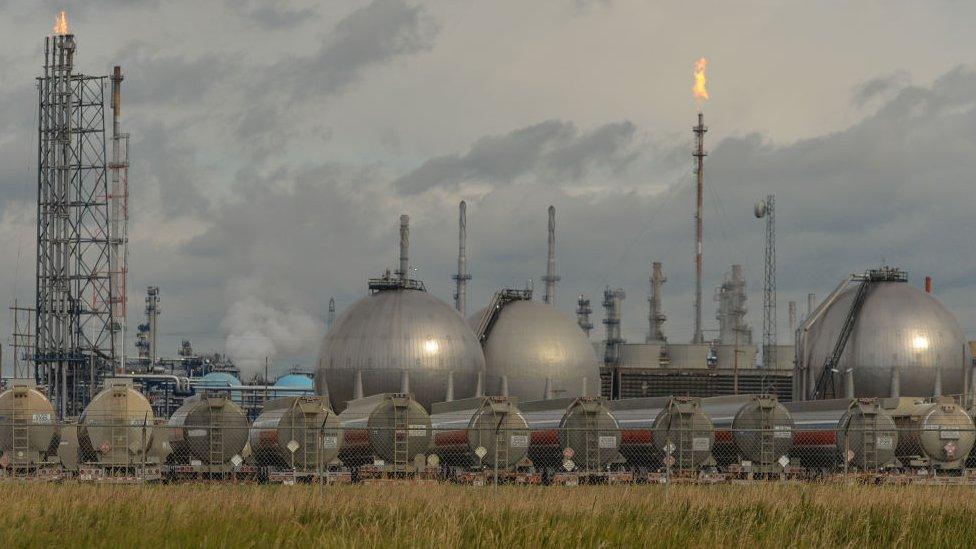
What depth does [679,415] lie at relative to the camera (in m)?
53.7

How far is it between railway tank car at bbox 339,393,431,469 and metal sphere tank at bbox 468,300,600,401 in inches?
1174

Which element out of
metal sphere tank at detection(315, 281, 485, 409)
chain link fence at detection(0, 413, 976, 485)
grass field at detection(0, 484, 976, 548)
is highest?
metal sphere tank at detection(315, 281, 485, 409)

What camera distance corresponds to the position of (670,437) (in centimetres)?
5325

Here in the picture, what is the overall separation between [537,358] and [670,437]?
3345 cm

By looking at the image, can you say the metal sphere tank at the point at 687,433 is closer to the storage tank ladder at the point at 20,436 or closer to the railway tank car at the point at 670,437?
the railway tank car at the point at 670,437

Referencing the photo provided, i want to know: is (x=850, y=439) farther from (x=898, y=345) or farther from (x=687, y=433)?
(x=898, y=345)

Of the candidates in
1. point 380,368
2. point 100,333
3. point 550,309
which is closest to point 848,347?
point 550,309

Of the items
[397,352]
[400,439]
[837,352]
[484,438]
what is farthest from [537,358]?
[400,439]

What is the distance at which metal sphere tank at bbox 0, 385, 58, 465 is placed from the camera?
57.7m

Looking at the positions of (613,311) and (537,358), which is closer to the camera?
(537,358)

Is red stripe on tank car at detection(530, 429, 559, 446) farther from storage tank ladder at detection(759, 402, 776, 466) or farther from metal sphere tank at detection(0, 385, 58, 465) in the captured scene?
metal sphere tank at detection(0, 385, 58, 465)

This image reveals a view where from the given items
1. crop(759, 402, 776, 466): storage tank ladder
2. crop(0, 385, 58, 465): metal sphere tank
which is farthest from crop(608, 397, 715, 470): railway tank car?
crop(0, 385, 58, 465): metal sphere tank

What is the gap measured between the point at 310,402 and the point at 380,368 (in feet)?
68.2

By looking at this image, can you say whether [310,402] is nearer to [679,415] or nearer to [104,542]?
[679,415]
